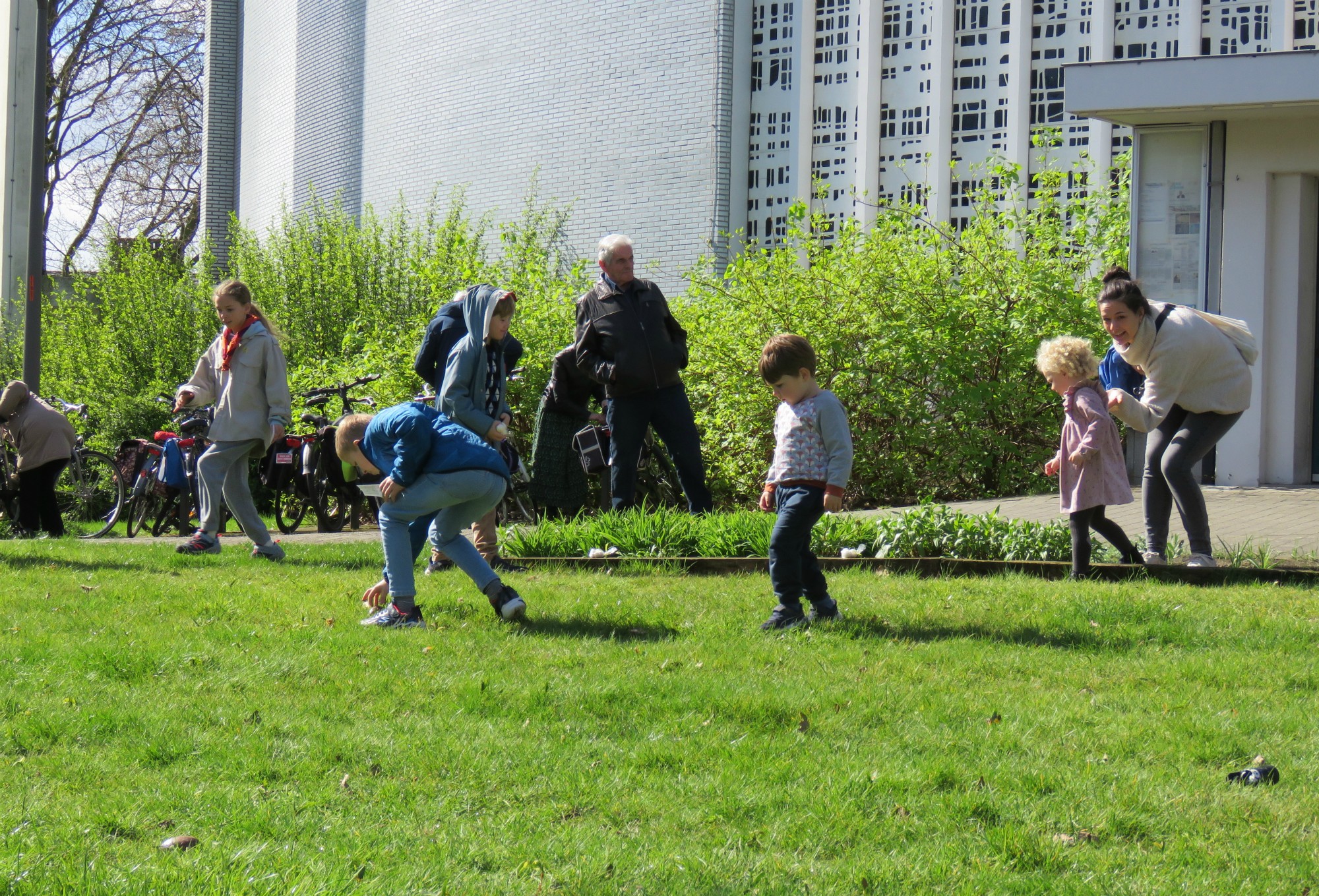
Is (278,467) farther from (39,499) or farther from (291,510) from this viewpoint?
(39,499)

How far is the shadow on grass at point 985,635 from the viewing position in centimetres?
562

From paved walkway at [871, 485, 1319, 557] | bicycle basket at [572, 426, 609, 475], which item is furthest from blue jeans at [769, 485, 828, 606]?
bicycle basket at [572, 426, 609, 475]

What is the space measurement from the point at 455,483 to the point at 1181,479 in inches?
155

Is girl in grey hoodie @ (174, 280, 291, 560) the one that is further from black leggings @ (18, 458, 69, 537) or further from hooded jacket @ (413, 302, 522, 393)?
black leggings @ (18, 458, 69, 537)

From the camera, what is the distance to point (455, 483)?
6188mm

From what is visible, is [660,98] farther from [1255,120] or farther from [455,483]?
[455,483]

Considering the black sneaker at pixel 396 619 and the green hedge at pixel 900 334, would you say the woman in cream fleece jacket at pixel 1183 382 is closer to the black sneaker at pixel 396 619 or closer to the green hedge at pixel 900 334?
the black sneaker at pixel 396 619

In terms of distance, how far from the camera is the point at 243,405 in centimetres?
939

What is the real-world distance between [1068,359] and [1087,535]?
37.8 inches

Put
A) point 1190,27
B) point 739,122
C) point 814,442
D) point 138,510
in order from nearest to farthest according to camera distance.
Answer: point 814,442, point 138,510, point 1190,27, point 739,122

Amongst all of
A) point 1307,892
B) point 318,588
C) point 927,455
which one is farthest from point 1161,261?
point 1307,892

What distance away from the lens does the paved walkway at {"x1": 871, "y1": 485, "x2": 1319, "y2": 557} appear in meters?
8.69

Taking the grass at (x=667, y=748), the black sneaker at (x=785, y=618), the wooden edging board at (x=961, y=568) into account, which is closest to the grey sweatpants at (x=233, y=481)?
the wooden edging board at (x=961, y=568)

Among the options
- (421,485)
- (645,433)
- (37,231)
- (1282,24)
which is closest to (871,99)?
(1282,24)
